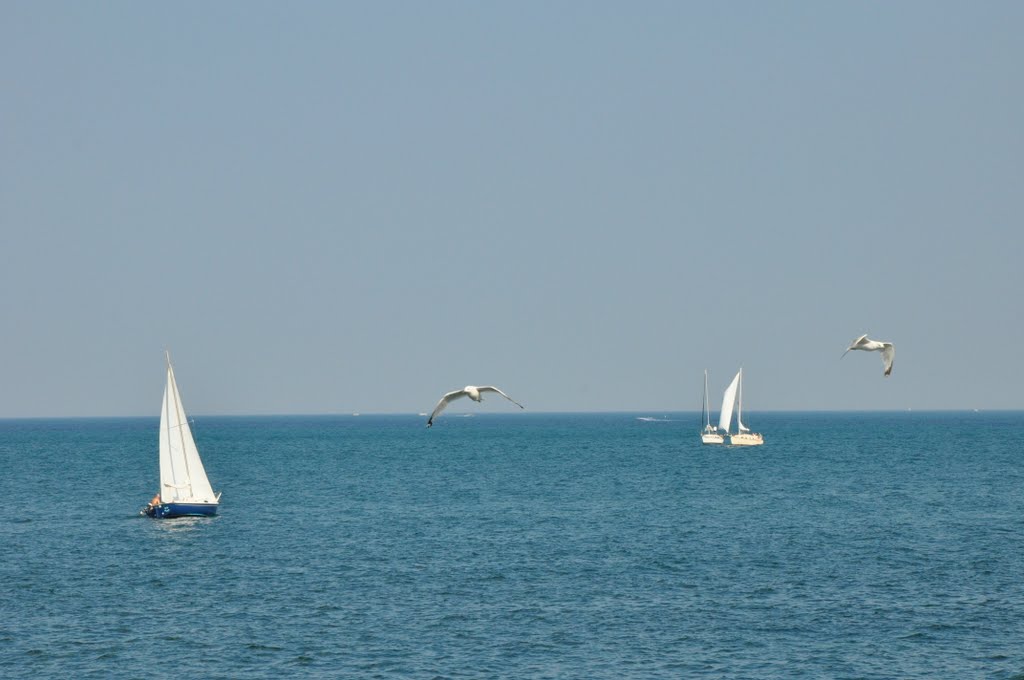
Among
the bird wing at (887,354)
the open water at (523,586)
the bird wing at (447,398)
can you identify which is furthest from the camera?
the open water at (523,586)

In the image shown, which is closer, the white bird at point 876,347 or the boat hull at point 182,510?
the white bird at point 876,347

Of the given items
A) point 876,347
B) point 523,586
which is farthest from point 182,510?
point 876,347

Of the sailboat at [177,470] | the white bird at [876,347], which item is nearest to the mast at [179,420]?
the sailboat at [177,470]

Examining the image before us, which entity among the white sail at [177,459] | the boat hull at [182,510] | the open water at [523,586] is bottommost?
the open water at [523,586]

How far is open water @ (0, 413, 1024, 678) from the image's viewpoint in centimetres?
5334

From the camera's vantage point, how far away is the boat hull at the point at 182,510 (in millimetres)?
105125

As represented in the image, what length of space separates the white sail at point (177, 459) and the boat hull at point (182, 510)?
20.9 inches

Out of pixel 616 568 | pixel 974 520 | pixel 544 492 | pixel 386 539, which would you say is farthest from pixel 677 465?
pixel 616 568

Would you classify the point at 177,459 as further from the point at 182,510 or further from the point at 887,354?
the point at 887,354

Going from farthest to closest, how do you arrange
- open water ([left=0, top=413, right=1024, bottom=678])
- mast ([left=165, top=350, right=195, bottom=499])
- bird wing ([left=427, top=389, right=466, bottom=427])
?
mast ([left=165, top=350, right=195, bottom=499]) < open water ([left=0, top=413, right=1024, bottom=678]) < bird wing ([left=427, top=389, right=466, bottom=427])

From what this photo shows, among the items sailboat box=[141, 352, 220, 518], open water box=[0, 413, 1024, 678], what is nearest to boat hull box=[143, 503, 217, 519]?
sailboat box=[141, 352, 220, 518]

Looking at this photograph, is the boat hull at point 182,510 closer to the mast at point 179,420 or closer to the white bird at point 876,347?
the mast at point 179,420

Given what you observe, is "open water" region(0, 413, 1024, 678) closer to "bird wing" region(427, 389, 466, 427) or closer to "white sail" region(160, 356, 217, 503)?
"white sail" region(160, 356, 217, 503)

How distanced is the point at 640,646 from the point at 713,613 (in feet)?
26.5
